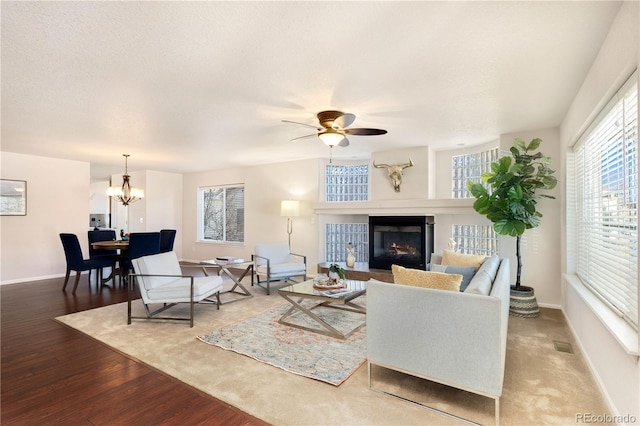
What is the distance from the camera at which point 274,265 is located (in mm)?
5512

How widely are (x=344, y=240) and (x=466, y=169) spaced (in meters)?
2.64

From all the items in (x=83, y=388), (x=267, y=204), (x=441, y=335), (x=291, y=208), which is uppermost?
(x=267, y=204)

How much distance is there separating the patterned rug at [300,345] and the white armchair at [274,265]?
1240mm

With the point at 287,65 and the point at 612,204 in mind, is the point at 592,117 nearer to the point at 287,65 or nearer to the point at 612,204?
the point at 612,204

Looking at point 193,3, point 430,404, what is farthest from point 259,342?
point 193,3

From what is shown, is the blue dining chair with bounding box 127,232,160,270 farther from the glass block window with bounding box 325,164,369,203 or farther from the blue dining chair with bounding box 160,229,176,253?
the glass block window with bounding box 325,164,369,203

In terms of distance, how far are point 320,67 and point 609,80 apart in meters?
1.99

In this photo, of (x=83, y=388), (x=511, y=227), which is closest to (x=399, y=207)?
(x=511, y=227)

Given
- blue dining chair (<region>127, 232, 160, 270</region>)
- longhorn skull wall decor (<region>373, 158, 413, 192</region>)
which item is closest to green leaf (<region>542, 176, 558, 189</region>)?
longhorn skull wall decor (<region>373, 158, 413, 192</region>)

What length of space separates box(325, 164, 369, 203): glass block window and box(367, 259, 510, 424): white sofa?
4373mm

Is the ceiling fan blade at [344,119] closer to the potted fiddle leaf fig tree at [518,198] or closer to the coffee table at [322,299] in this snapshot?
the coffee table at [322,299]

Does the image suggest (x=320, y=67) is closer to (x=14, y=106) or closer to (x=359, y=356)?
(x=359, y=356)

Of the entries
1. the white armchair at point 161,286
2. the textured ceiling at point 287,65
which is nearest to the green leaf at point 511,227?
the textured ceiling at point 287,65

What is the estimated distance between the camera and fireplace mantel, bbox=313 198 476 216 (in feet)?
16.6
